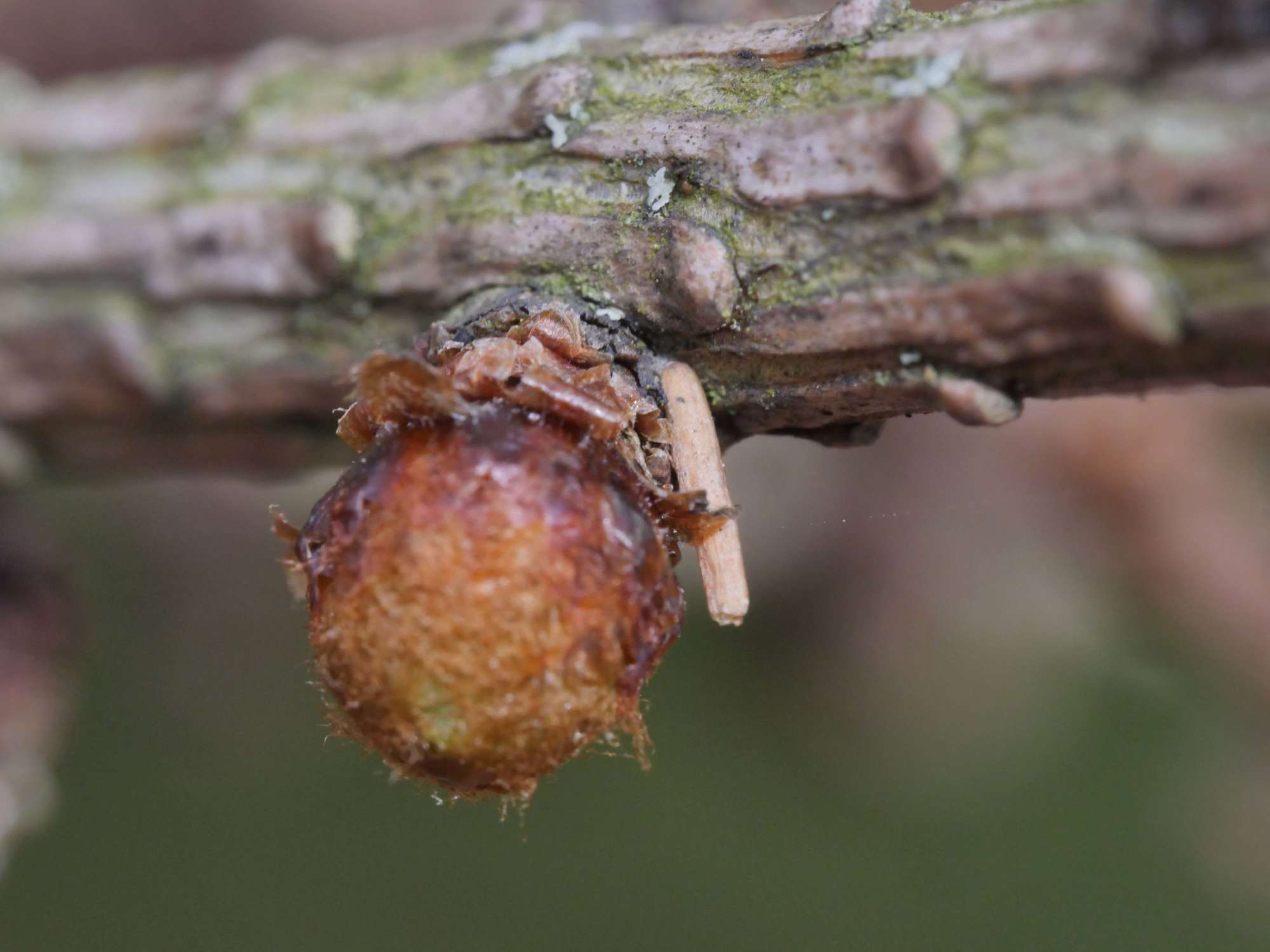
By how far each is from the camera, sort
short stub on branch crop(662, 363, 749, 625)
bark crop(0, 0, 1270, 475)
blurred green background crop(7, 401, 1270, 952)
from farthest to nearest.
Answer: blurred green background crop(7, 401, 1270, 952), short stub on branch crop(662, 363, 749, 625), bark crop(0, 0, 1270, 475)

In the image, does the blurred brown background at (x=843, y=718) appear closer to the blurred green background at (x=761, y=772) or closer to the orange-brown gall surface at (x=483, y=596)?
the blurred green background at (x=761, y=772)

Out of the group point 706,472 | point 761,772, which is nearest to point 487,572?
point 706,472

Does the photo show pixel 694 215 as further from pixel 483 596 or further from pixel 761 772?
pixel 761 772

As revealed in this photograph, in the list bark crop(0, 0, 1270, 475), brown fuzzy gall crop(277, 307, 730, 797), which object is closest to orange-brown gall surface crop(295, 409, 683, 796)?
brown fuzzy gall crop(277, 307, 730, 797)

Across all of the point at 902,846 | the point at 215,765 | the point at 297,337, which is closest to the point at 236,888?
the point at 215,765

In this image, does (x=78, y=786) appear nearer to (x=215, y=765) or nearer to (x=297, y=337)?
(x=215, y=765)

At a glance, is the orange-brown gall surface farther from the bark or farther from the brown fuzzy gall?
the bark
